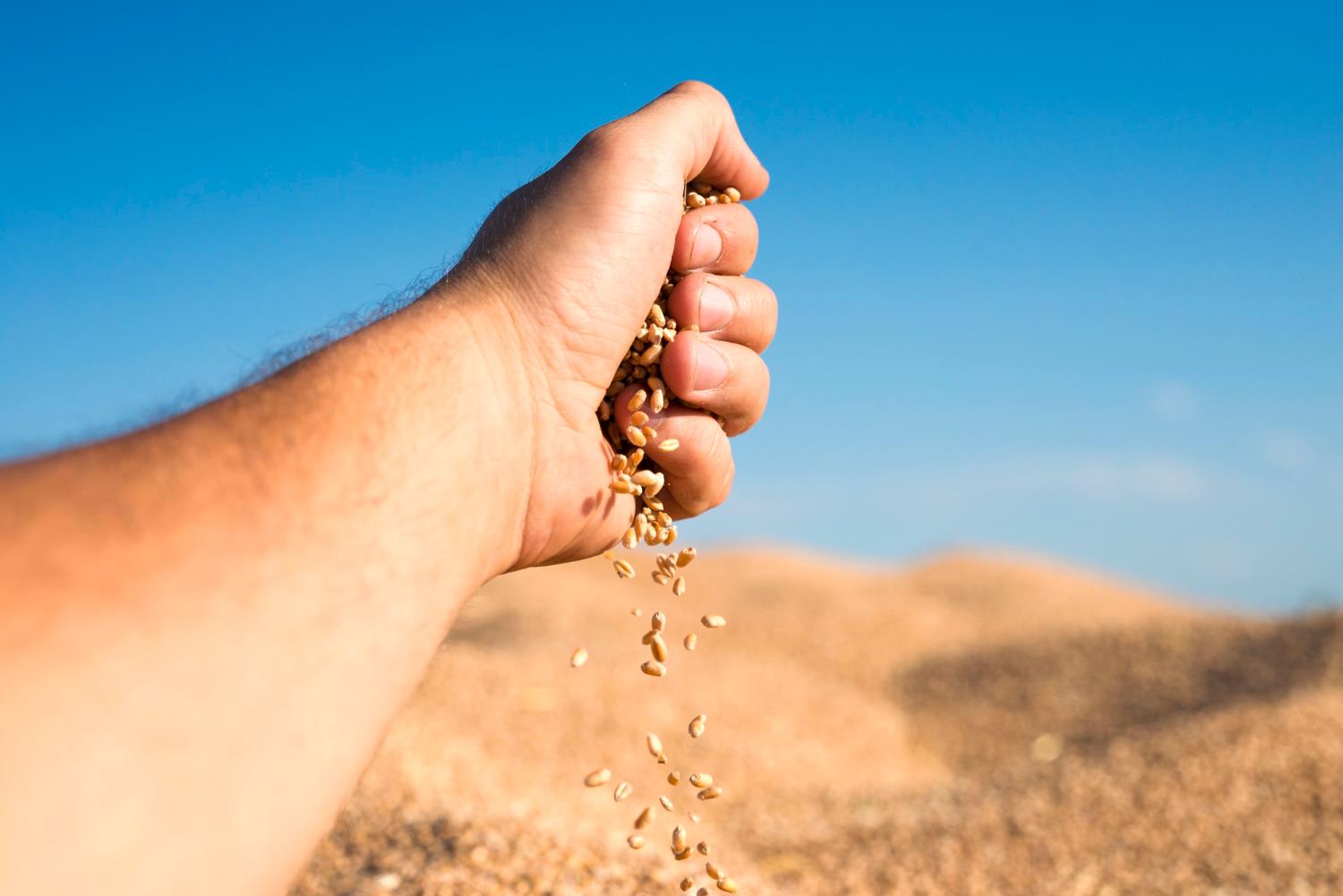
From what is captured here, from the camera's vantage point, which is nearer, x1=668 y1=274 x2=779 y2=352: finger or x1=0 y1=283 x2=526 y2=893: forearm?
x1=0 y1=283 x2=526 y2=893: forearm

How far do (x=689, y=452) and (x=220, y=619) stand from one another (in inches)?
47.7

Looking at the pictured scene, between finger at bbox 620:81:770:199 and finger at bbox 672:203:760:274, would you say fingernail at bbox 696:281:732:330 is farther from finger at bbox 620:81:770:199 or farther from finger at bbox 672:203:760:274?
finger at bbox 620:81:770:199

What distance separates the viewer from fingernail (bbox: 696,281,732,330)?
2.21 m

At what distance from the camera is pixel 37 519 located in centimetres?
113

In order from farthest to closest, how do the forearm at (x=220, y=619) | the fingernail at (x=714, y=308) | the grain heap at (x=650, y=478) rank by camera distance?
the fingernail at (x=714, y=308) → the grain heap at (x=650, y=478) → the forearm at (x=220, y=619)

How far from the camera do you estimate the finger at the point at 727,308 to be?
2.20m

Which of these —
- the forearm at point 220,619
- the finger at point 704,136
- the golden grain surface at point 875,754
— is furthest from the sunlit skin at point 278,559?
the golden grain surface at point 875,754

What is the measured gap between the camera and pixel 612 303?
6.61ft

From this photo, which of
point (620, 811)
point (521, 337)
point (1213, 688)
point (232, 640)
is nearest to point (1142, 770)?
point (620, 811)

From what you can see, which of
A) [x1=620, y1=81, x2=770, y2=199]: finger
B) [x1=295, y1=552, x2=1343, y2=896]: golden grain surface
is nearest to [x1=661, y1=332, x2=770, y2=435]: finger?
[x1=620, y1=81, x2=770, y2=199]: finger

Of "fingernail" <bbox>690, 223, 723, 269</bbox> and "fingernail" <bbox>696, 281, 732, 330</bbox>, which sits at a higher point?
"fingernail" <bbox>690, 223, 723, 269</bbox>

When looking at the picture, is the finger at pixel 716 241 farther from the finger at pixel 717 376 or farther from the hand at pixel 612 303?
the finger at pixel 717 376

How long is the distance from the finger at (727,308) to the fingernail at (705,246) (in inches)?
1.2

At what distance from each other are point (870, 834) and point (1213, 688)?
4432 millimetres
